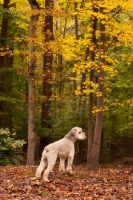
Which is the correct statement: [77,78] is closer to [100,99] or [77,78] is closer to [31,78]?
[100,99]

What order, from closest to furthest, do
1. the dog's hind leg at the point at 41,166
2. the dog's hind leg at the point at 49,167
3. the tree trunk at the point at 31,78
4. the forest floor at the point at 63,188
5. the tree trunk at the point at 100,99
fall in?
the forest floor at the point at 63,188, the dog's hind leg at the point at 49,167, the dog's hind leg at the point at 41,166, the tree trunk at the point at 100,99, the tree trunk at the point at 31,78

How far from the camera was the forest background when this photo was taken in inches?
471

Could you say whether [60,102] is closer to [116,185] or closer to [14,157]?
[14,157]

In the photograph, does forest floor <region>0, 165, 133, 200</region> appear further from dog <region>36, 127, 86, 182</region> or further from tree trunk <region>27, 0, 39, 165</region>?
tree trunk <region>27, 0, 39, 165</region>

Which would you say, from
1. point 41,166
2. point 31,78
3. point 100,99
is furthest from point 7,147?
point 41,166

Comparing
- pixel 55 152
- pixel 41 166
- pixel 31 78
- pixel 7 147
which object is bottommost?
pixel 7 147

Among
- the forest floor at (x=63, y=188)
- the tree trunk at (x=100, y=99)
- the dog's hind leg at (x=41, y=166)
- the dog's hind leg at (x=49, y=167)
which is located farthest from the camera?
the tree trunk at (x=100, y=99)

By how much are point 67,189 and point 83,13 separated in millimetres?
5819

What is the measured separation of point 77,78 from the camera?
508 inches

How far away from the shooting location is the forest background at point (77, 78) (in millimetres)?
11970

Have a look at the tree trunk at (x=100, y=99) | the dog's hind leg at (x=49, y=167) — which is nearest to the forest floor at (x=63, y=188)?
the dog's hind leg at (x=49, y=167)

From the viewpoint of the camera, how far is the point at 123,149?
2061 cm

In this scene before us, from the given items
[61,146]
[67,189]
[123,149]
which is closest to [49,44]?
[61,146]

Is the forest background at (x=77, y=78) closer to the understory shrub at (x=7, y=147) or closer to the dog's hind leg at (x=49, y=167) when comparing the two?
the understory shrub at (x=7, y=147)
